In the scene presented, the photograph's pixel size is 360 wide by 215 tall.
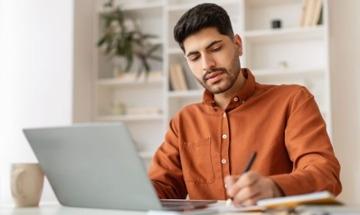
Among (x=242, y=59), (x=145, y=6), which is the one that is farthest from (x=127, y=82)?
(x=242, y=59)

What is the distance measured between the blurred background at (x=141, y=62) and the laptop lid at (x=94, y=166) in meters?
2.14

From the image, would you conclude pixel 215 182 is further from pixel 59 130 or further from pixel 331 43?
pixel 331 43

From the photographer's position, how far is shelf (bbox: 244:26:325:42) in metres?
3.16

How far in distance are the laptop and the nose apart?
0.54 meters

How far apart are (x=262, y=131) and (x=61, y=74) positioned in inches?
87.4

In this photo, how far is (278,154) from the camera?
58.8 inches

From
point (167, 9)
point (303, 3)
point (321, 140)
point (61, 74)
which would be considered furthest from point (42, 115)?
A: point (321, 140)

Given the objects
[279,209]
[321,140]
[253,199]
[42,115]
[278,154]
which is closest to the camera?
[279,209]

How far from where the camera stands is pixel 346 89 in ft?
10.5

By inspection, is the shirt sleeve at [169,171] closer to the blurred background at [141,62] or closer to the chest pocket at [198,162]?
the chest pocket at [198,162]

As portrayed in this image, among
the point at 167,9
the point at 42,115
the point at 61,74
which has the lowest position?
the point at 42,115

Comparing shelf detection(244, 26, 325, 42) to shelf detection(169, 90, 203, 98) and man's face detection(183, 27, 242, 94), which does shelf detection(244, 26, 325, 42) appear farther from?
man's face detection(183, 27, 242, 94)

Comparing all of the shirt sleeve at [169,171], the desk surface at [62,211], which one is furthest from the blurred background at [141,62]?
the desk surface at [62,211]

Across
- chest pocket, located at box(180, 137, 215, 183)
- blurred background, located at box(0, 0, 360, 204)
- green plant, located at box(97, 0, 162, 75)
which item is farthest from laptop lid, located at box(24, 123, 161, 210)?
green plant, located at box(97, 0, 162, 75)
